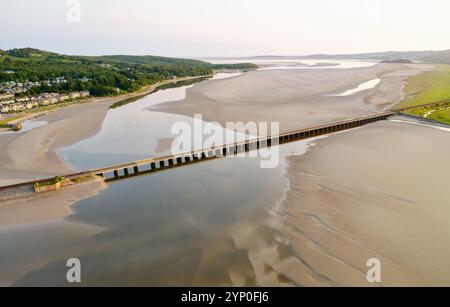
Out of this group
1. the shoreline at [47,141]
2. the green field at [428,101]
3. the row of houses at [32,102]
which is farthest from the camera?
the row of houses at [32,102]

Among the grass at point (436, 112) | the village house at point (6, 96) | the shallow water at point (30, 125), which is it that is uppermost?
the village house at point (6, 96)

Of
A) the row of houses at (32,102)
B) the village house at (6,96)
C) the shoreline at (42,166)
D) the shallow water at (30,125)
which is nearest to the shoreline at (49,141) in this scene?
the shoreline at (42,166)

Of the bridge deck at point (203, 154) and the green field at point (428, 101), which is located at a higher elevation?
A: the green field at point (428, 101)

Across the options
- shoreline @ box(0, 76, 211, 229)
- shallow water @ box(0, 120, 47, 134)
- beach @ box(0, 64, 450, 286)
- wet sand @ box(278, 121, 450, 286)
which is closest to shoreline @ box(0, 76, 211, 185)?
shoreline @ box(0, 76, 211, 229)

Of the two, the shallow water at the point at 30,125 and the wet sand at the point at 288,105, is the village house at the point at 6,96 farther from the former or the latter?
the wet sand at the point at 288,105

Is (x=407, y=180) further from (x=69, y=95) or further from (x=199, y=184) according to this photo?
(x=69, y=95)

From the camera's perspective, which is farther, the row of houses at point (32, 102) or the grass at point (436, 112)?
the row of houses at point (32, 102)
